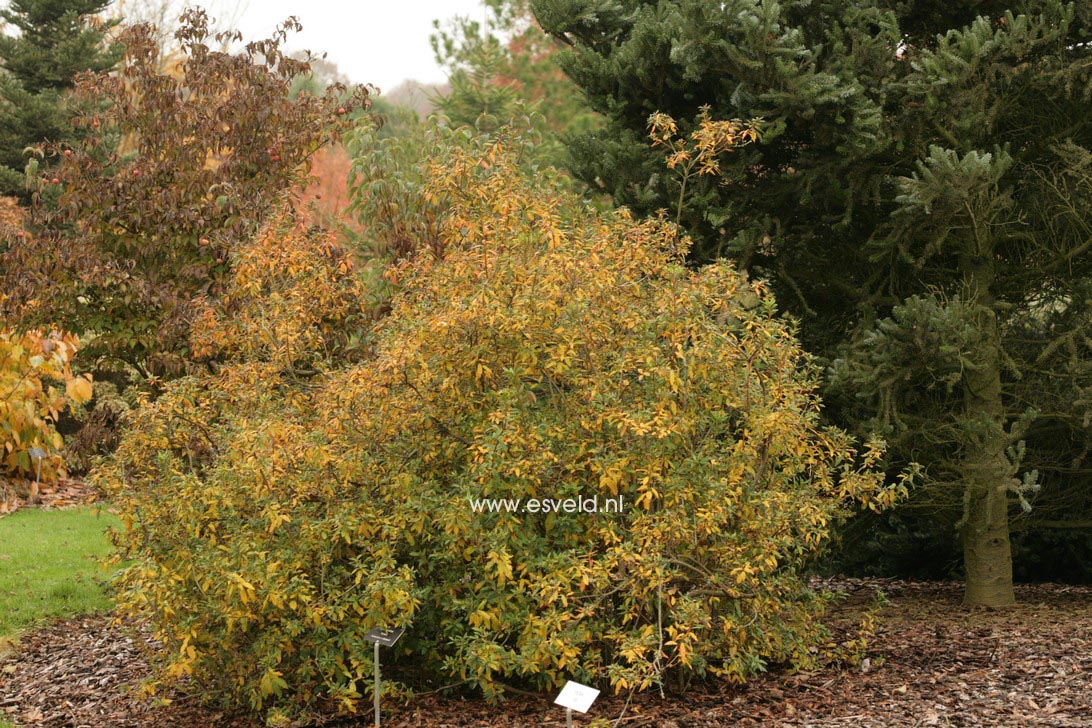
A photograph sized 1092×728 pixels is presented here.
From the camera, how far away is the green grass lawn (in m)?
7.66

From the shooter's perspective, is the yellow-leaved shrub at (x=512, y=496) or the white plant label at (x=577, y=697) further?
the yellow-leaved shrub at (x=512, y=496)

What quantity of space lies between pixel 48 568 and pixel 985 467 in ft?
23.1

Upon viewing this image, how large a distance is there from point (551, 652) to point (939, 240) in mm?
3333

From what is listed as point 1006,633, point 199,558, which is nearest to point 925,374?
point 1006,633

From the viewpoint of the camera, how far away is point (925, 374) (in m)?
6.57

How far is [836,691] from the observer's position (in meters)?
5.33

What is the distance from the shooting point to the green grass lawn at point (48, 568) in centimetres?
766

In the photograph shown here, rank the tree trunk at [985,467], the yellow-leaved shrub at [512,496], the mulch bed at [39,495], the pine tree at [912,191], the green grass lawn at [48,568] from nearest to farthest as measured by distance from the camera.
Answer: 1. the yellow-leaved shrub at [512,496]
2. the pine tree at [912,191]
3. the tree trunk at [985,467]
4. the green grass lawn at [48,568]
5. the mulch bed at [39,495]

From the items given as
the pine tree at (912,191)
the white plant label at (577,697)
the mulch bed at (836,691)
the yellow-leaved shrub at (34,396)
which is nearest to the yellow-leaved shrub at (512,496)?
the mulch bed at (836,691)

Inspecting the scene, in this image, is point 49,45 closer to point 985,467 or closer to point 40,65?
point 40,65

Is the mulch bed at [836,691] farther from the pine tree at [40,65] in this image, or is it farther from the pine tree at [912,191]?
the pine tree at [40,65]

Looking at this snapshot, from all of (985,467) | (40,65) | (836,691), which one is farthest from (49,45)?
(836,691)

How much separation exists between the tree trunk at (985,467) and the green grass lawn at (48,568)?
5.30 meters

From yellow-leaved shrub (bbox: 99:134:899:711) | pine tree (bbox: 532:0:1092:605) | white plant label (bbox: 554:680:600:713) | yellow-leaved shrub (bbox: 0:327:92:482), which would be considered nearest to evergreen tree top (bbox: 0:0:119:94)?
yellow-leaved shrub (bbox: 0:327:92:482)
